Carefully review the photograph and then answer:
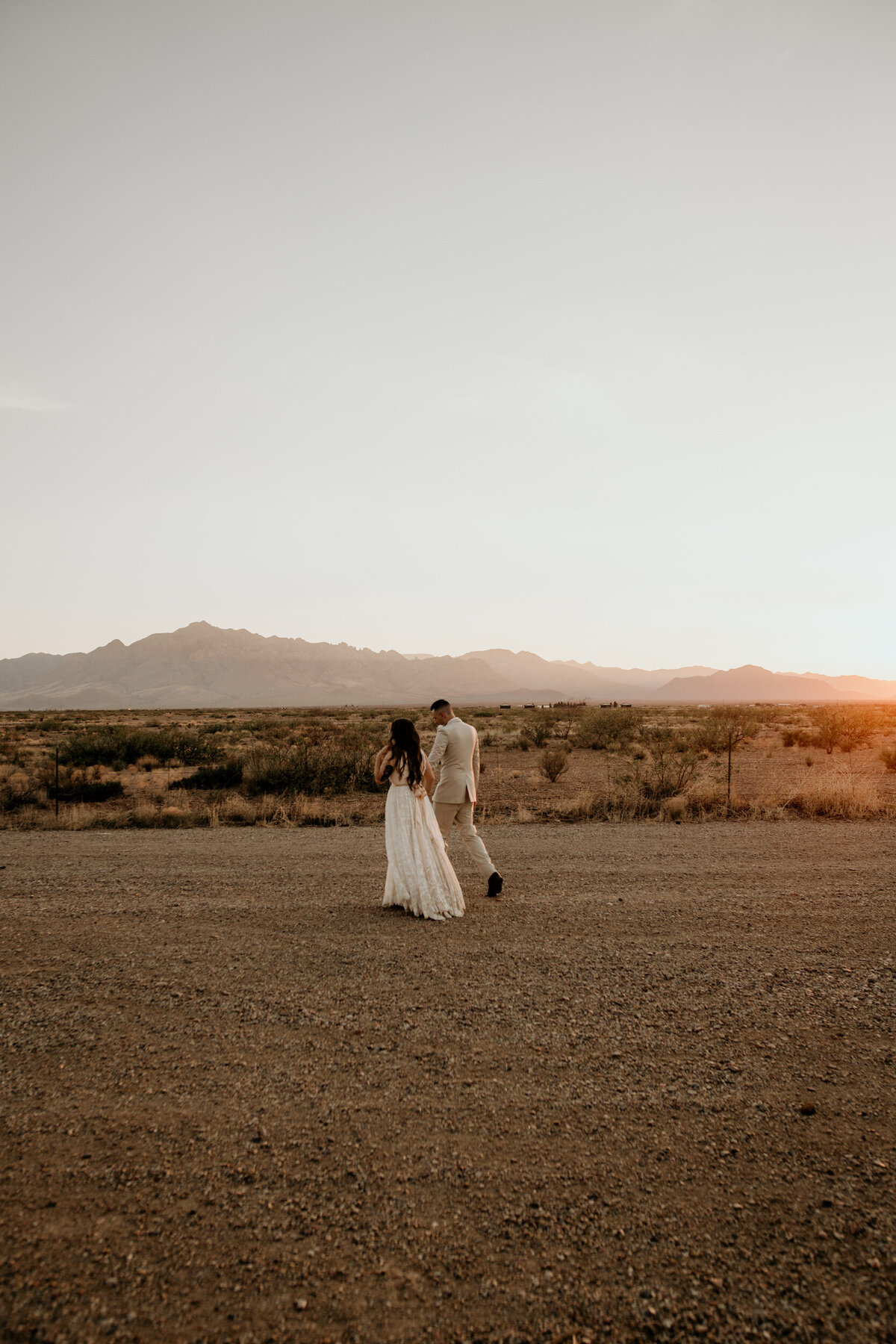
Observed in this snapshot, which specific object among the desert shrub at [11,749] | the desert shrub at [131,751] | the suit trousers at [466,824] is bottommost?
the desert shrub at [11,749]

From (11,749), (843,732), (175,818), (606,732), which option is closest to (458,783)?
(175,818)

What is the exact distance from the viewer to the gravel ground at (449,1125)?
2.82 metres

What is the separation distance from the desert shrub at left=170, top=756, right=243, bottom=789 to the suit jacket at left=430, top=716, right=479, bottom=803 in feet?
40.4

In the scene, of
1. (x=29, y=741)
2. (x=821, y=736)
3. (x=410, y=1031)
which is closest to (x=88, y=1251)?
(x=410, y=1031)

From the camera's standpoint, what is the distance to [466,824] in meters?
8.15

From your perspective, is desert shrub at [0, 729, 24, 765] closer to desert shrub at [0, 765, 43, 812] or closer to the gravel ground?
desert shrub at [0, 765, 43, 812]

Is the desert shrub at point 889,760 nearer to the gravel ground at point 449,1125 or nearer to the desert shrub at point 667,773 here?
the desert shrub at point 667,773

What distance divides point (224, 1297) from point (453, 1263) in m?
0.88

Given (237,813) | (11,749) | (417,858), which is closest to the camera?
(417,858)

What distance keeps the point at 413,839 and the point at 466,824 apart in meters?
0.63

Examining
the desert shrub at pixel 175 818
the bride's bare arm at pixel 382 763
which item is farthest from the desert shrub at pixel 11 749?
the bride's bare arm at pixel 382 763

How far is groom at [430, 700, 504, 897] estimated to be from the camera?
8047 mm

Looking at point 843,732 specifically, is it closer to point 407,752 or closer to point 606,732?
point 606,732

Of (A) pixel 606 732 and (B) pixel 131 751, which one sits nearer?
(B) pixel 131 751
